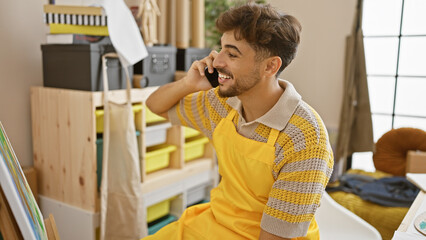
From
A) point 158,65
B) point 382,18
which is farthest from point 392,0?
point 158,65

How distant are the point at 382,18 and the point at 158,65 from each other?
1.93 meters

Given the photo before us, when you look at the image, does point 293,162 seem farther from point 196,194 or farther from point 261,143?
point 196,194

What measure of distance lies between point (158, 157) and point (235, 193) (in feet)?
4.33

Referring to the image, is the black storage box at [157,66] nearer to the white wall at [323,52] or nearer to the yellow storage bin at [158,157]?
the yellow storage bin at [158,157]

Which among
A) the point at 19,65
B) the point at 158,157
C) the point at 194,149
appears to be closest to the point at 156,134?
the point at 158,157

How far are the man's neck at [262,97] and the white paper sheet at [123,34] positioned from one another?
0.98 meters

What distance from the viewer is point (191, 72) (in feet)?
5.07

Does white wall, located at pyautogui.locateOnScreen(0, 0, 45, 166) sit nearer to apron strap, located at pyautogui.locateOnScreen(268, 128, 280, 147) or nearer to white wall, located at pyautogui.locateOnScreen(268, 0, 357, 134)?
apron strap, located at pyautogui.locateOnScreen(268, 128, 280, 147)

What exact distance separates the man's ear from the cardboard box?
1.62m

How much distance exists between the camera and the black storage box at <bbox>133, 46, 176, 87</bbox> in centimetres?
247

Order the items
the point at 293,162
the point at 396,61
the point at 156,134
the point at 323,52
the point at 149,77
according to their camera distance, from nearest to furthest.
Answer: the point at 293,162 → the point at 149,77 → the point at 156,134 → the point at 396,61 → the point at 323,52

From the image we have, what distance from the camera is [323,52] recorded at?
3.40 metres

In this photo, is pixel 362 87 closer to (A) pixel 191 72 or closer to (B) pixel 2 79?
(A) pixel 191 72

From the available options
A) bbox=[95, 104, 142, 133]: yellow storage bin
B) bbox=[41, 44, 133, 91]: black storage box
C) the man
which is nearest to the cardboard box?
the man
